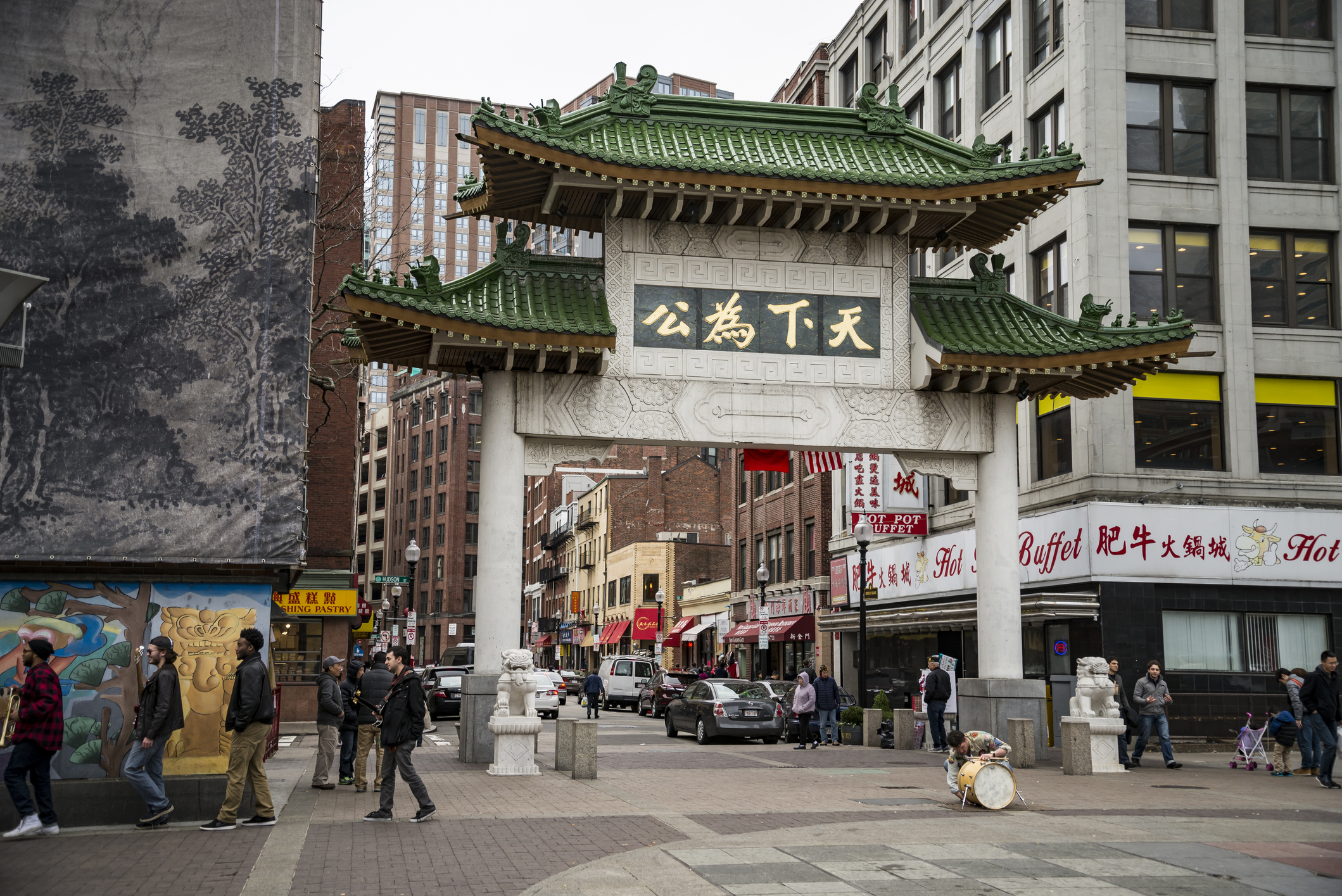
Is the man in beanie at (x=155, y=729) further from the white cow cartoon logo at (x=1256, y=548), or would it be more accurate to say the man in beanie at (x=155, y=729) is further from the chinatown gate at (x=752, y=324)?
the white cow cartoon logo at (x=1256, y=548)

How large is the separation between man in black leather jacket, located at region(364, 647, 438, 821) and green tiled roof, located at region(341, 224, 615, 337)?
6.72 m

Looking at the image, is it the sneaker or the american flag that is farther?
the american flag

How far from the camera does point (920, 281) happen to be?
21.7 m

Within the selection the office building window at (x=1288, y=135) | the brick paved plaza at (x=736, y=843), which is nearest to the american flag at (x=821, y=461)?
the brick paved plaza at (x=736, y=843)

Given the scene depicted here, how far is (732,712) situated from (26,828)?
16926 millimetres

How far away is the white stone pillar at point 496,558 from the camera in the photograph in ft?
63.4

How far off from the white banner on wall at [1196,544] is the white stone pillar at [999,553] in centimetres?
541

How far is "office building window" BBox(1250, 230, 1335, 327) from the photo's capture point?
2758cm

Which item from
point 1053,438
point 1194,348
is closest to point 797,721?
point 1053,438

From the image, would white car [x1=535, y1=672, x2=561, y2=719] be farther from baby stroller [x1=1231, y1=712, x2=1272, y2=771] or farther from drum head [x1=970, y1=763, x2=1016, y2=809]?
drum head [x1=970, y1=763, x2=1016, y2=809]

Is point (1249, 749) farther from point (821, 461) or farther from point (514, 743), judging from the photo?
point (514, 743)

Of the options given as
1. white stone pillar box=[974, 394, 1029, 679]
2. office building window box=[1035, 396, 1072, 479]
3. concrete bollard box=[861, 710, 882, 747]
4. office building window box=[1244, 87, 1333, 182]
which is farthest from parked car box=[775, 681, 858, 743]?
office building window box=[1244, 87, 1333, 182]

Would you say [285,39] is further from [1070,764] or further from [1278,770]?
[1278,770]

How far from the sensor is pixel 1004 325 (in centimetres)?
2114
